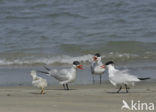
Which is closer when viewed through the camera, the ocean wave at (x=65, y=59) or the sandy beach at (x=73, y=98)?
the sandy beach at (x=73, y=98)

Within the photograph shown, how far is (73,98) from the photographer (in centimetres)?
721

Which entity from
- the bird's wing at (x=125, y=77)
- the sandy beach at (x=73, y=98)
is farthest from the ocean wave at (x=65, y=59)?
the bird's wing at (x=125, y=77)

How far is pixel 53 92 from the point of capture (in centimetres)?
825

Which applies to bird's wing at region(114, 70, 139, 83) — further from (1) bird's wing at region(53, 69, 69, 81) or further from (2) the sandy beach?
(1) bird's wing at region(53, 69, 69, 81)

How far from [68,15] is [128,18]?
8.17ft

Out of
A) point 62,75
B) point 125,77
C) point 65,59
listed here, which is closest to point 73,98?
point 125,77

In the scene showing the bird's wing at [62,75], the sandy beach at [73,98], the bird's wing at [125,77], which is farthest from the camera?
the bird's wing at [62,75]

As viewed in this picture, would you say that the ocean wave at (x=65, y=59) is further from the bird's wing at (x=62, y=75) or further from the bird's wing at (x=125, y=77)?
the bird's wing at (x=125, y=77)

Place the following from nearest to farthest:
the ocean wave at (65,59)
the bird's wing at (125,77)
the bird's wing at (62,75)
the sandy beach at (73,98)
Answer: the sandy beach at (73,98) < the bird's wing at (125,77) < the bird's wing at (62,75) < the ocean wave at (65,59)

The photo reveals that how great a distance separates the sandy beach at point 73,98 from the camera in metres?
6.28

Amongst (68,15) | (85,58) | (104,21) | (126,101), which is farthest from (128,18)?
(126,101)

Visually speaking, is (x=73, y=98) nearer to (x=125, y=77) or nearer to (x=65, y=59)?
(x=125, y=77)

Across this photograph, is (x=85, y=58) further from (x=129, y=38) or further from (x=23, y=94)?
(x=23, y=94)

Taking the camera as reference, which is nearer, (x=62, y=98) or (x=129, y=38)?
(x=62, y=98)
